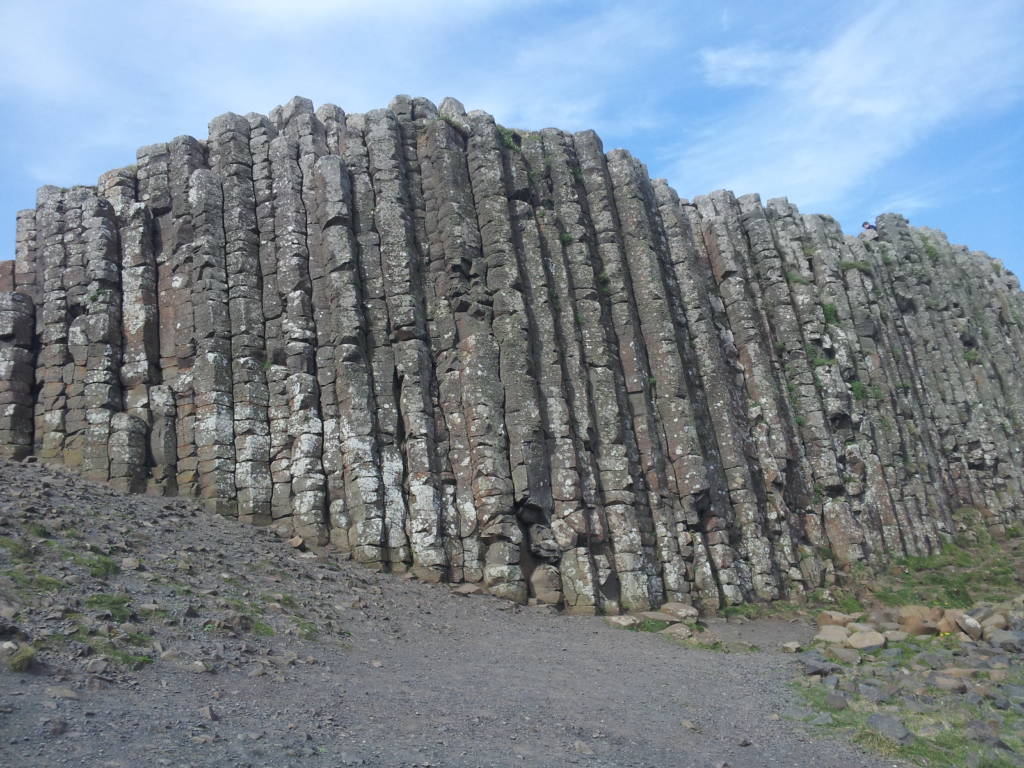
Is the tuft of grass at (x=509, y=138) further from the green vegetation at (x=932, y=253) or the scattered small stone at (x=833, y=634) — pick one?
the green vegetation at (x=932, y=253)

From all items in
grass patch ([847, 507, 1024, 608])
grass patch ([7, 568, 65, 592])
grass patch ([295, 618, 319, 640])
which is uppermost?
grass patch ([7, 568, 65, 592])

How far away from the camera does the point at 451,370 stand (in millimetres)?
21938

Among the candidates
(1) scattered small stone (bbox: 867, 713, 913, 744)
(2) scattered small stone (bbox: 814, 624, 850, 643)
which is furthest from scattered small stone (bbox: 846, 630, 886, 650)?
(1) scattered small stone (bbox: 867, 713, 913, 744)

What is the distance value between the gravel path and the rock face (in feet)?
6.19

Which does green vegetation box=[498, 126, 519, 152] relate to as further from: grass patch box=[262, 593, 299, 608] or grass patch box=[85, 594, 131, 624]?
grass patch box=[85, 594, 131, 624]

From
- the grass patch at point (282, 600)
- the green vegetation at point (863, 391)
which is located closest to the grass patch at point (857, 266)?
the green vegetation at point (863, 391)

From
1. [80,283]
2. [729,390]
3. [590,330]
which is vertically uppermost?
[80,283]

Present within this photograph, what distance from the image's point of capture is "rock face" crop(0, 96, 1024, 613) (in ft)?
66.6

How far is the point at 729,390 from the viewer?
Result: 998 inches

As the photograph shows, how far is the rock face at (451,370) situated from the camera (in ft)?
66.6

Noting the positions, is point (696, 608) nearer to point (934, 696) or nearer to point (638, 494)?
point (638, 494)

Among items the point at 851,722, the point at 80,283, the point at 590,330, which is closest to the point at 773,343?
the point at 590,330

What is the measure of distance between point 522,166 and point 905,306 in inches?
772

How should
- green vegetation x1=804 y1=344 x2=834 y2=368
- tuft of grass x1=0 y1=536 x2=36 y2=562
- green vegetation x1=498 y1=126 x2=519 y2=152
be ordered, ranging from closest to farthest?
tuft of grass x1=0 y1=536 x2=36 y2=562
green vegetation x1=498 y1=126 x2=519 y2=152
green vegetation x1=804 y1=344 x2=834 y2=368
